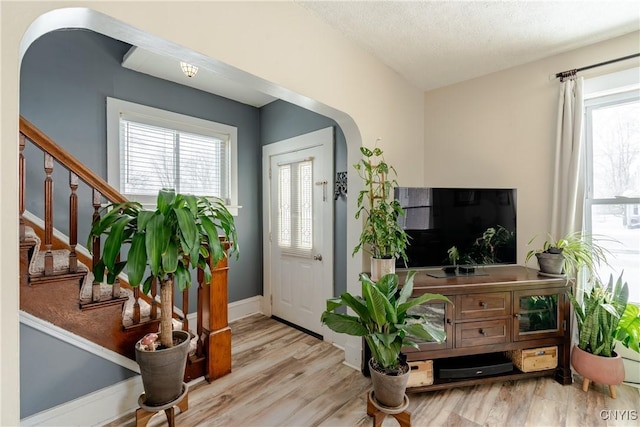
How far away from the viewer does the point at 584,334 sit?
2121 millimetres

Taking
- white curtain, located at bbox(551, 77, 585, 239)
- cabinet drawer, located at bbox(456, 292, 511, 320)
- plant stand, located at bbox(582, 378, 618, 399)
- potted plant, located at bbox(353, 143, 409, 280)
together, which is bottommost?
plant stand, located at bbox(582, 378, 618, 399)

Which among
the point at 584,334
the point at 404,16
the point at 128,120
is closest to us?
the point at 404,16

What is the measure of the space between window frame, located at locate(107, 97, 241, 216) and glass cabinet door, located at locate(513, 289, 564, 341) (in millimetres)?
2892

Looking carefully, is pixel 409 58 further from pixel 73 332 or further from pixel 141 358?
pixel 73 332

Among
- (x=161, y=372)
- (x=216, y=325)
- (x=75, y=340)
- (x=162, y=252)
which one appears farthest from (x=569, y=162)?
(x=75, y=340)

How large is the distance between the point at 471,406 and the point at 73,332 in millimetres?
2572

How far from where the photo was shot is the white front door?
2.99 metres

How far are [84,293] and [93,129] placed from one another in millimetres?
1479

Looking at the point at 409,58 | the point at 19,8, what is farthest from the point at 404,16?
the point at 19,8

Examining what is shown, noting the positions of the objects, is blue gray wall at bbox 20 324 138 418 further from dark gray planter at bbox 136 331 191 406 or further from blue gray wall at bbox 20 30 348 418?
dark gray planter at bbox 136 331 191 406

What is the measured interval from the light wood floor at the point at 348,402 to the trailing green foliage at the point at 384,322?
0.54 meters

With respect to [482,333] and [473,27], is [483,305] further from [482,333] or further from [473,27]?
[473,27]

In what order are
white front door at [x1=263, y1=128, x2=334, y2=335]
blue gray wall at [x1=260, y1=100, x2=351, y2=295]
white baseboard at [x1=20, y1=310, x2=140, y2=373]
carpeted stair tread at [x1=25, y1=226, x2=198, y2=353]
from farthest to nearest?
white front door at [x1=263, y1=128, x2=334, y2=335]
blue gray wall at [x1=260, y1=100, x2=351, y2=295]
carpeted stair tread at [x1=25, y1=226, x2=198, y2=353]
white baseboard at [x1=20, y1=310, x2=140, y2=373]

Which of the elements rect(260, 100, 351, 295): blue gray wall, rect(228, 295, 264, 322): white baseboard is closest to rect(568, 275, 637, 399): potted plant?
rect(260, 100, 351, 295): blue gray wall
